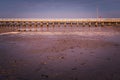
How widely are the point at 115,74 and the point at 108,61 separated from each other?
2.09m

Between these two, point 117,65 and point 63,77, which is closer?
point 63,77

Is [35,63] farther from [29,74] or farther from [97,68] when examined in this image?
[97,68]

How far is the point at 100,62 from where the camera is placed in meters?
8.26

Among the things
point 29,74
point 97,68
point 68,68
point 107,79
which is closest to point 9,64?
point 29,74

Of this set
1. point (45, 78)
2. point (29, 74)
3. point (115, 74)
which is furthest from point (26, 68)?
point (115, 74)

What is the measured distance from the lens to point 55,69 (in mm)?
7180

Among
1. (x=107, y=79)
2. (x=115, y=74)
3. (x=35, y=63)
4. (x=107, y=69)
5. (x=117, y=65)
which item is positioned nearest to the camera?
(x=107, y=79)

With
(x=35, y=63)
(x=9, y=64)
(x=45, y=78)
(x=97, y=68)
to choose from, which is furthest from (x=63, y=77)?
(x=9, y=64)

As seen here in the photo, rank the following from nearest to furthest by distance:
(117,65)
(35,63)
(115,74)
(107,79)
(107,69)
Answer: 1. (107,79)
2. (115,74)
3. (107,69)
4. (117,65)
5. (35,63)

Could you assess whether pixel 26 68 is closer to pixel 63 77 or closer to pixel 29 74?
pixel 29 74

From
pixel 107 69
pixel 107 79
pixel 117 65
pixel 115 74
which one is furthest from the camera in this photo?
pixel 117 65

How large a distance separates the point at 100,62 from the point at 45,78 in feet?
10.3

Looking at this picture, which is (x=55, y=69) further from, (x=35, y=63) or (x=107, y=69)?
(x=107, y=69)

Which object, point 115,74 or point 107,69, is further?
point 107,69
